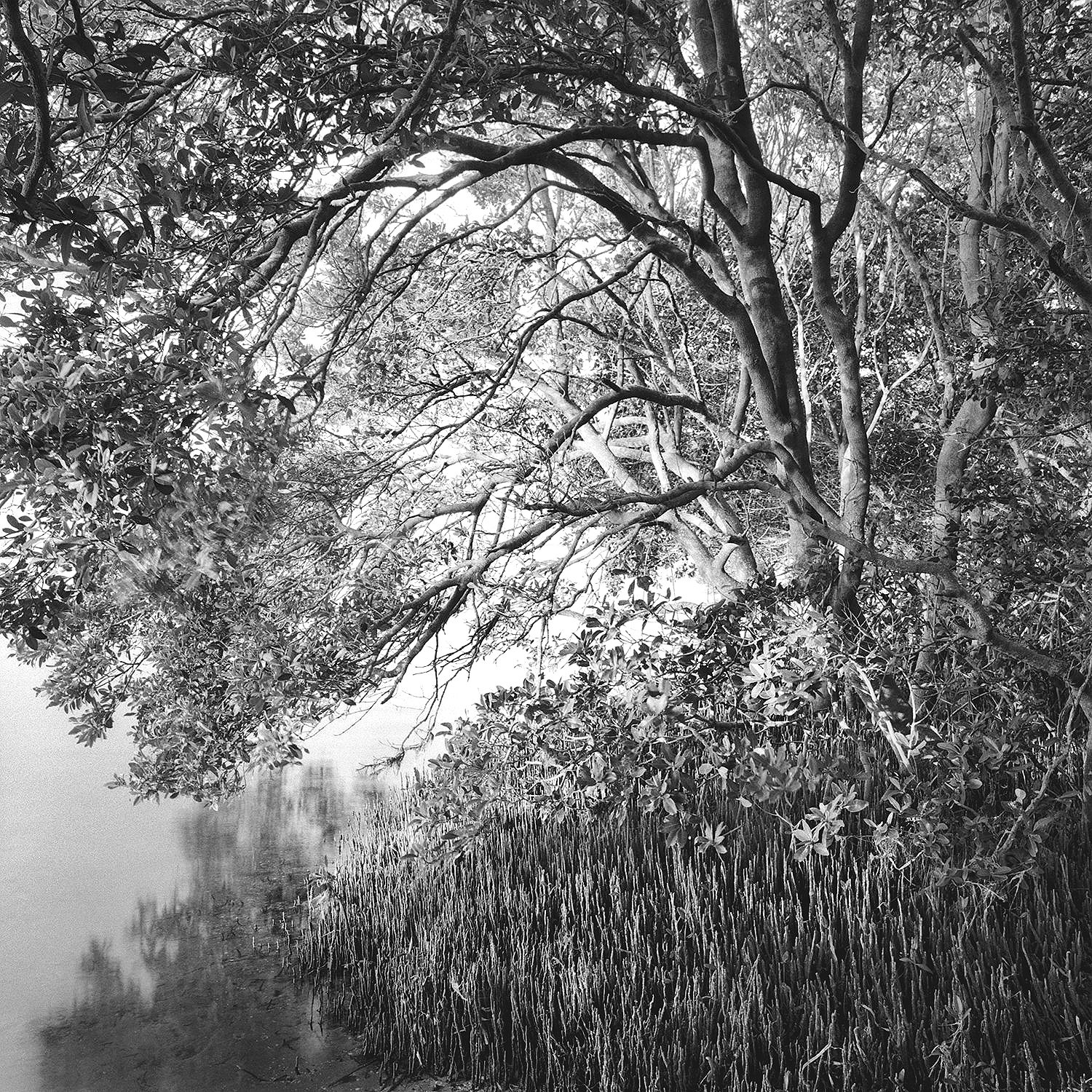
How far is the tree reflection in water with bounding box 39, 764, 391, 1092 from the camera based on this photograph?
531cm

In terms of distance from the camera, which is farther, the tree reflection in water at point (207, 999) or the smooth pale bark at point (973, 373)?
the tree reflection in water at point (207, 999)

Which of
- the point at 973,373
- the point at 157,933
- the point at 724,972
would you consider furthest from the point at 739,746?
the point at 157,933

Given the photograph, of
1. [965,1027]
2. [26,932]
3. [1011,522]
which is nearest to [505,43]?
[1011,522]

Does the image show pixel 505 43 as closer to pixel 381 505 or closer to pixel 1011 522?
pixel 1011 522

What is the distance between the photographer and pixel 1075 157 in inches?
214

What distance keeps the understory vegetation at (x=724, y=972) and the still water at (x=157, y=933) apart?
0.60 metres

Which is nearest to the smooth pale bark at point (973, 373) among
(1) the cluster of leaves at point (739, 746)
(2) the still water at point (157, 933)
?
(1) the cluster of leaves at point (739, 746)

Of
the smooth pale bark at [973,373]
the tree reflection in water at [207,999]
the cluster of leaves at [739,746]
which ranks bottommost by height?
the tree reflection in water at [207,999]


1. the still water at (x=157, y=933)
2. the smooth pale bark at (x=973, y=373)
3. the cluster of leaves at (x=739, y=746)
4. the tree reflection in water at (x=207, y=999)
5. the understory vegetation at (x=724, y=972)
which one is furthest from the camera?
the still water at (x=157, y=933)

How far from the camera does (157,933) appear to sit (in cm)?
795

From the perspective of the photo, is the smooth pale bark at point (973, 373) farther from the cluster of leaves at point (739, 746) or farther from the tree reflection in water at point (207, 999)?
the tree reflection in water at point (207, 999)

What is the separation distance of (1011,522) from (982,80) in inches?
101

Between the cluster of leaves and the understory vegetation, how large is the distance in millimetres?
285

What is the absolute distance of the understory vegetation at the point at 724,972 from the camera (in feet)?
11.5
